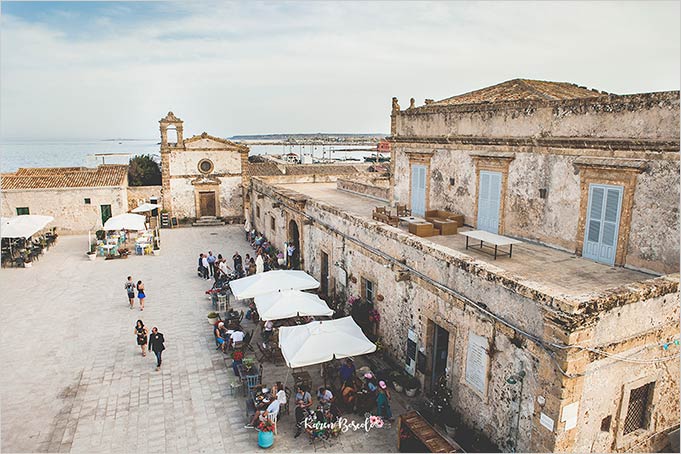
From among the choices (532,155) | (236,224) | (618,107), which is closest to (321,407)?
(532,155)

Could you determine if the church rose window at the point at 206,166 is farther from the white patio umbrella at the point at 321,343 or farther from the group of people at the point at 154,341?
the white patio umbrella at the point at 321,343

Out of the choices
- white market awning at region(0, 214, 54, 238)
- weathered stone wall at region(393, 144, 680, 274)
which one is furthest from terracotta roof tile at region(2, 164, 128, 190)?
weathered stone wall at region(393, 144, 680, 274)

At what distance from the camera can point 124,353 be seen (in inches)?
514

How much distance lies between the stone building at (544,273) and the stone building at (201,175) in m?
18.1

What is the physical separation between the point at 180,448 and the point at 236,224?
2407 cm

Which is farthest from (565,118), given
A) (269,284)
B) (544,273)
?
(269,284)

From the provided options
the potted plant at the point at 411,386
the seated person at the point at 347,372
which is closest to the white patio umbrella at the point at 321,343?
the seated person at the point at 347,372

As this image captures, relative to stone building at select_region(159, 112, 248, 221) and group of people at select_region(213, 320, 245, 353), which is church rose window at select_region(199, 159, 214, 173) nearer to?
stone building at select_region(159, 112, 248, 221)

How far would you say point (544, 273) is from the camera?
988cm

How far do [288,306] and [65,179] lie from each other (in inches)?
910

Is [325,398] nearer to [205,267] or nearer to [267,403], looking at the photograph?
[267,403]

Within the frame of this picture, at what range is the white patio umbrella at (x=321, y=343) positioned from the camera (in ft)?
32.8

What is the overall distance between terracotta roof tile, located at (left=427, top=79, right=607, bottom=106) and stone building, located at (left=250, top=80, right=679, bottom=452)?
119 millimetres

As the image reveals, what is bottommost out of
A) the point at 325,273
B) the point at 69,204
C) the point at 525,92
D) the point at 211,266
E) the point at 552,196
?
the point at 211,266
